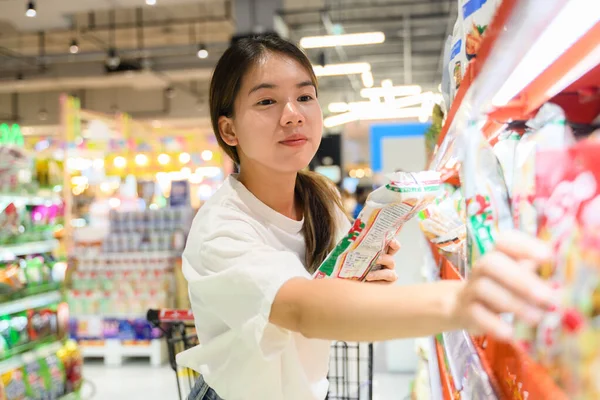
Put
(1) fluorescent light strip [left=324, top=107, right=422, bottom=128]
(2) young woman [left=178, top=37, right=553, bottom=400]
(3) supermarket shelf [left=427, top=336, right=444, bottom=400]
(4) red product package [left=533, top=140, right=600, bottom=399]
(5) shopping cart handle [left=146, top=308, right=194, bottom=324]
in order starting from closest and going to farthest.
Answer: (4) red product package [left=533, top=140, right=600, bottom=399] < (2) young woman [left=178, top=37, right=553, bottom=400] < (3) supermarket shelf [left=427, top=336, right=444, bottom=400] < (5) shopping cart handle [left=146, top=308, right=194, bottom=324] < (1) fluorescent light strip [left=324, top=107, right=422, bottom=128]

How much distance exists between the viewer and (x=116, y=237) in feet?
22.9

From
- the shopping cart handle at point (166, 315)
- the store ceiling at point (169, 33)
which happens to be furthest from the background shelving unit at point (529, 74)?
the store ceiling at point (169, 33)

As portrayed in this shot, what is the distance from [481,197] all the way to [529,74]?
176mm

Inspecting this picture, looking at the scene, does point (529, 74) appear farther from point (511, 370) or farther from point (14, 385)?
point (14, 385)

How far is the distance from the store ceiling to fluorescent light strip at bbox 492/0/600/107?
30.2 feet

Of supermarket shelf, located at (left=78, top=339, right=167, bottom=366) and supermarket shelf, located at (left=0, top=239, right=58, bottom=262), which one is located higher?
supermarket shelf, located at (left=0, top=239, right=58, bottom=262)

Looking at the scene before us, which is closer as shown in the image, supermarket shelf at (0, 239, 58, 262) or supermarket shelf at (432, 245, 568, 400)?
supermarket shelf at (432, 245, 568, 400)

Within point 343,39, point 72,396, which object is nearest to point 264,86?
point 72,396

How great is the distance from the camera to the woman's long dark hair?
4.27ft

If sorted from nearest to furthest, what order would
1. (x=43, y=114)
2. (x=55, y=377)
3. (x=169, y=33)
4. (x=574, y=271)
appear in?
1. (x=574, y=271)
2. (x=55, y=377)
3. (x=169, y=33)
4. (x=43, y=114)

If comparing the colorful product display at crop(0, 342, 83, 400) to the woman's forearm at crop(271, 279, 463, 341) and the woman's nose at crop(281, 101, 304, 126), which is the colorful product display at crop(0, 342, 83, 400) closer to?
the woman's nose at crop(281, 101, 304, 126)

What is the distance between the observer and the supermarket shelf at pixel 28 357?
3945 mm

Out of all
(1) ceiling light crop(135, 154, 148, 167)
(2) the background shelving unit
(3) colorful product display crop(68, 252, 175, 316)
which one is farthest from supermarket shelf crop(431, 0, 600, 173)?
(1) ceiling light crop(135, 154, 148, 167)

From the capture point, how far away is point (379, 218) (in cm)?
96
